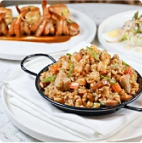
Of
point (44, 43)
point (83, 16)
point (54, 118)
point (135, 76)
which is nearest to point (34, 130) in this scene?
point (54, 118)

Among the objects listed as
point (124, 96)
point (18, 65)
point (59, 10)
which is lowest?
point (18, 65)

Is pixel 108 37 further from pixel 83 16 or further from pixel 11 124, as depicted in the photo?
pixel 11 124

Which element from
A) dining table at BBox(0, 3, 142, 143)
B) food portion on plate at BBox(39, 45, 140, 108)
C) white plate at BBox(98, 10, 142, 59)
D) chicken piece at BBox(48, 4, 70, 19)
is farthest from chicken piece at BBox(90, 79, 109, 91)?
chicken piece at BBox(48, 4, 70, 19)

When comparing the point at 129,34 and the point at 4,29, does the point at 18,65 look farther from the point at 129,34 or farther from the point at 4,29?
the point at 129,34

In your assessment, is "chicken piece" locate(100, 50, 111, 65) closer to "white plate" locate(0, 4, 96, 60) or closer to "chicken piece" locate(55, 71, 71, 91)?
"chicken piece" locate(55, 71, 71, 91)

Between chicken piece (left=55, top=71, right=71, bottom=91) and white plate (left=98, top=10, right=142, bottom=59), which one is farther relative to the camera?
white plate (left=98, top=10, right=142, bottom=59)

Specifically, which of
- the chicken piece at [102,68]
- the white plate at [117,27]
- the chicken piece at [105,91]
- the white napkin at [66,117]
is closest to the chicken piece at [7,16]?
the white plate at [117,27]

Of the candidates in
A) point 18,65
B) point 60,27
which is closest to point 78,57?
point 18,65
